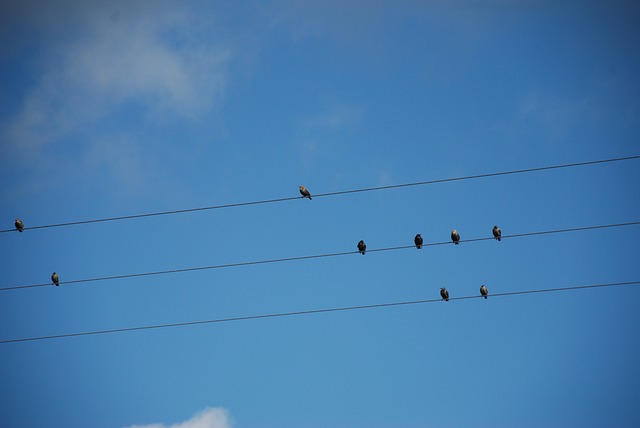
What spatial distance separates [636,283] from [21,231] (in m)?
15.0

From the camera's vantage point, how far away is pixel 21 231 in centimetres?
2548

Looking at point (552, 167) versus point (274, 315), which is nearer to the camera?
point (552, 167)

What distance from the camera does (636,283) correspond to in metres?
23.0

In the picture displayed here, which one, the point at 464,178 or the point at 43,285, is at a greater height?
the point at 464,178

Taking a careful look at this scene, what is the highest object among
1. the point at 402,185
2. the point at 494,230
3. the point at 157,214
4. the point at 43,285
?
→ the point at 494,230

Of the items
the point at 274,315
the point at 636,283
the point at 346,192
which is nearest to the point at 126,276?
the point at 274,315

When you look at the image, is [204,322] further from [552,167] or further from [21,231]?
[552,167]

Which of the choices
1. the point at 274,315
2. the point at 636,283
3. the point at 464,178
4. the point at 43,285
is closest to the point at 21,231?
the point at 43,285

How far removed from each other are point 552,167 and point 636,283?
348cm

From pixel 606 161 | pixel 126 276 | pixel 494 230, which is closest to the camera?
pixel 606 161

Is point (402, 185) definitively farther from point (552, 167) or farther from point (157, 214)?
point (157, 214)

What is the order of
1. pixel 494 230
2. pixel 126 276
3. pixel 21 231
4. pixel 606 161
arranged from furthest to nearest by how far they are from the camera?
1. pixel 494 230
2. pixel 21 231
3. pixel 126 276
4. pixel 606 161

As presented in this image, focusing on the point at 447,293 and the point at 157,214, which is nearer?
the point at 157,214

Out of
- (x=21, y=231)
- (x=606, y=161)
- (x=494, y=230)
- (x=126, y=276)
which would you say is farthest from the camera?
(x=494, y=230)
